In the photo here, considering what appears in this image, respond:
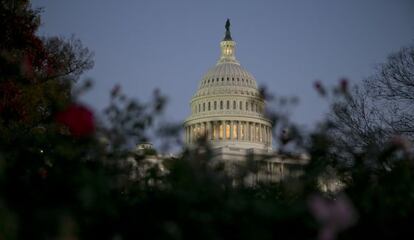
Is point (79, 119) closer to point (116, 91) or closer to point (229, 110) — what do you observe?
point (116, 91)

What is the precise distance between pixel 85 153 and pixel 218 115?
3893 inches

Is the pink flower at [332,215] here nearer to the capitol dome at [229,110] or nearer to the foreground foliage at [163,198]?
the foreground foliage at [163,198]

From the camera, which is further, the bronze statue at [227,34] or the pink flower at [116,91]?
the bronze statue at [227,34]

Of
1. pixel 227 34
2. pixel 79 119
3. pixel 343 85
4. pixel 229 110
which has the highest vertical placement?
pixel 227 34

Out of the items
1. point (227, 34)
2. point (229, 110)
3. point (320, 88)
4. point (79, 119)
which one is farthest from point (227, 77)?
point (79, 119)

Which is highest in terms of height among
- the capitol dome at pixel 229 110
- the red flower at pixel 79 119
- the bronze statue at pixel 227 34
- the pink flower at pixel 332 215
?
the bronze statue at pixel 227 34

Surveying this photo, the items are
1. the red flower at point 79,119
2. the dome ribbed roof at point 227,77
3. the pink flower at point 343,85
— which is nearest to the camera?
the red flower at point 79,119

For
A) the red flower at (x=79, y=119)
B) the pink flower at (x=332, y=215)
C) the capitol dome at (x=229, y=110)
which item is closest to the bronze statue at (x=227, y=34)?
the capitol dome at (x=229, y=110)

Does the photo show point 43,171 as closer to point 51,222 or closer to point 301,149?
point 301,149

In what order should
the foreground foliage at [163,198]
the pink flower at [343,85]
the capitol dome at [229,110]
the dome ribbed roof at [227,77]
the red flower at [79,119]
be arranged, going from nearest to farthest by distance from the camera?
1. the foreground foliage at [163,198]
2. the red flower at [79,119]
3. the pink flower at [343,85]
4. the capitol dome at [229,110]
5. the dome ribbed roof at [227,77]

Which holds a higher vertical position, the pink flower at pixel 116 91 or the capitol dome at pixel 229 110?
the capitol dome at pixel 229 110

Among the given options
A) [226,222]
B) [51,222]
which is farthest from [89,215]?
[226,222]

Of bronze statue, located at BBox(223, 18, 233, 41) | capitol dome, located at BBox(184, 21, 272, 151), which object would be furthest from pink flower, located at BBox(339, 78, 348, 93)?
bronze statue, located at BBox(223, 18, 233, 41)

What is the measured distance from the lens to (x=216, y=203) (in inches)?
154
